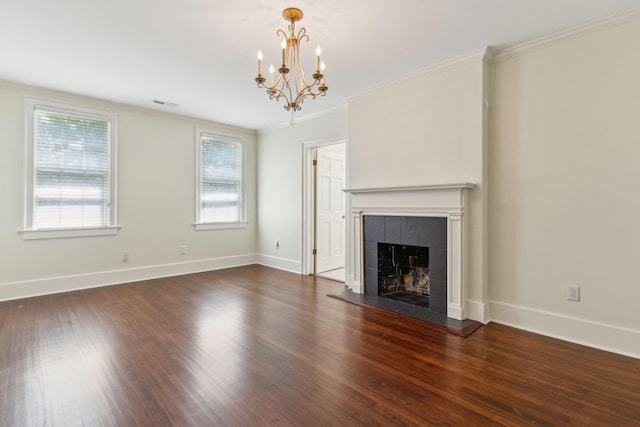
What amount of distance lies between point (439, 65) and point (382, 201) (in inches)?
59.5

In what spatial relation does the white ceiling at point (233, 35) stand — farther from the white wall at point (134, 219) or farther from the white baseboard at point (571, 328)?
the white baseboard at point (571, 328)

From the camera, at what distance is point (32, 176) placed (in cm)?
379

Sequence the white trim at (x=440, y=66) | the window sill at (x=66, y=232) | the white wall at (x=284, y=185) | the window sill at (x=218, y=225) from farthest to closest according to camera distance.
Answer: the window sill at (x=218, y=225)
the white wall at (x=284, y=185)
the window sill at (x=66, y=232)
the white trim at (x=440, y=66)

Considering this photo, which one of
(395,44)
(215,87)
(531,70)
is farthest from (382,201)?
(215,87)

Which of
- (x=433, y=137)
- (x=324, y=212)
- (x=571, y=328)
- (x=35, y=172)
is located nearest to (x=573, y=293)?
(x=571, y=328)

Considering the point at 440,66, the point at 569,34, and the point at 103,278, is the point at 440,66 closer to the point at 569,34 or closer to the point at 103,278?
the point at 569,34

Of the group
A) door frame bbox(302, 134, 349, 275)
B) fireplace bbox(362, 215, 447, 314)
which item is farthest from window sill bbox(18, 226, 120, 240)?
fireplace bbox(362, 215, 447, 314)

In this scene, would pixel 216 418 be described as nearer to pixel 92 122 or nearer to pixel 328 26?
pixel 328 26

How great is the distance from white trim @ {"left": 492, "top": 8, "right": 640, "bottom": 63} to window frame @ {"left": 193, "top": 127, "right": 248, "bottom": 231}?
424 cm

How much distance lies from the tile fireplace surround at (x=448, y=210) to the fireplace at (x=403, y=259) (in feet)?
0.32

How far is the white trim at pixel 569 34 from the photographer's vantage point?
7.63 ft

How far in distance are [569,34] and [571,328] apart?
2.42 m

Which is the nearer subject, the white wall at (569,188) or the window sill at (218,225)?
the white wall at (569,188)

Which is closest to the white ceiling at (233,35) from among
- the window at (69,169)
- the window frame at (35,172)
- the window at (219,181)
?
the window frame at (35,172)
